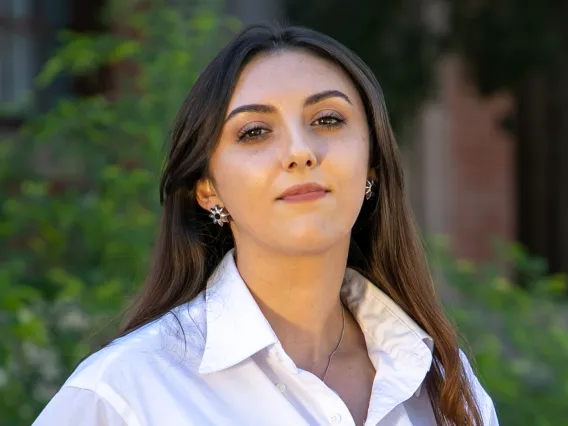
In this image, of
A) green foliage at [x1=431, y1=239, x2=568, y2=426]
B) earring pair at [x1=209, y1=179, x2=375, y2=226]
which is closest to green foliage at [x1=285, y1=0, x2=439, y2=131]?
green foliage at [x1=431, y1=239, x2=568, y2=426]

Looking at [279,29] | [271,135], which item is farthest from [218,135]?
[279,29]

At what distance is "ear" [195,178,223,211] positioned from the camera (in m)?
2.56

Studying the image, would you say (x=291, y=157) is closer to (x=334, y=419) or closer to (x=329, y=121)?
(x=329, y=121)

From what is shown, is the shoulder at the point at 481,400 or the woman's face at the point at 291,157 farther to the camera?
the shoulder at the point at 481,400

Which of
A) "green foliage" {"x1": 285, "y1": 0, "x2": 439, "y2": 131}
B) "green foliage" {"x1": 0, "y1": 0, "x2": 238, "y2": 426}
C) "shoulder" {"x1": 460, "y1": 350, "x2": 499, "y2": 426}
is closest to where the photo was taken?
"shoulder" {"x1": 460, "y1": 350, "x2": 499, "y2": 426}

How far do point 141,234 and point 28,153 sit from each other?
2.89 feet

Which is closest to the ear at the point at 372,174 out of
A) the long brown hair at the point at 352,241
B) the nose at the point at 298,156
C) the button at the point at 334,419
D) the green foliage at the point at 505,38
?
the long brown hair at the point at 352,241

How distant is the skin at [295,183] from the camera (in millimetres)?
2342

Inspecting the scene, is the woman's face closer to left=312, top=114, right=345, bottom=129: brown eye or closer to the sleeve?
left=312, top=114, right=345, bottom=129: brown eye

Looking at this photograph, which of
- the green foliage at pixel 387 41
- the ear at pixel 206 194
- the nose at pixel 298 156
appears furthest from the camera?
the green foliage at pixel 387 41

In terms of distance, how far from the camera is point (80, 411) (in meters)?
2.09

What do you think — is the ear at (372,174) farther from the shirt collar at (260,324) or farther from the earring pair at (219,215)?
the earring pair at (219,215)

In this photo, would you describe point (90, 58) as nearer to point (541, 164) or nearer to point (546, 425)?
point (546, 425)

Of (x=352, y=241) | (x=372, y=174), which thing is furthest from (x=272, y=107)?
(x=352, y=241)
